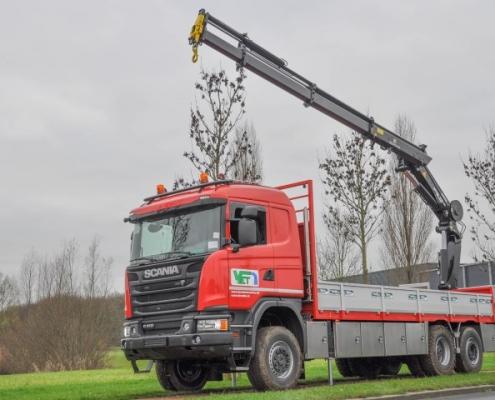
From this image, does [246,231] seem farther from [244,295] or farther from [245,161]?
[245,161]

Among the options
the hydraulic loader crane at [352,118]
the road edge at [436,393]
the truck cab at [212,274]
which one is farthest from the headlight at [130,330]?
the hydraulic loader crane at [352,118]

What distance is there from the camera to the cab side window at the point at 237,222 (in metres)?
11.6

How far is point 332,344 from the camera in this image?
1327 cm

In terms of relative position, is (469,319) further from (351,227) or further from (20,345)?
(20,345)

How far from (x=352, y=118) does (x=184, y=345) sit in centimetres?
883

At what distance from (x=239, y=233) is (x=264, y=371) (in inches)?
91.9

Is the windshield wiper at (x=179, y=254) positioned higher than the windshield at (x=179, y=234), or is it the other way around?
the windshield at (x=179, y=234)

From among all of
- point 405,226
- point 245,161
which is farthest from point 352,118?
point 405,226

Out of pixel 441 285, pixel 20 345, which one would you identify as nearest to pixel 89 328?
pixel 20 345

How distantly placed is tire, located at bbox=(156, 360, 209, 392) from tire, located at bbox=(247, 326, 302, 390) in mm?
2232

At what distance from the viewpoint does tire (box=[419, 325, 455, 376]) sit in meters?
15.8

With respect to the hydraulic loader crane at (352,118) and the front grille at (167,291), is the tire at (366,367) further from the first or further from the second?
the front grille at (167,291)

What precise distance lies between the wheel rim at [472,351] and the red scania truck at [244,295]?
4.54 ft

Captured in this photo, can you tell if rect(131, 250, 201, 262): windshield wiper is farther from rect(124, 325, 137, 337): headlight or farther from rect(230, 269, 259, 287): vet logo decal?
rect(124, 325, 137, 337): headlight
